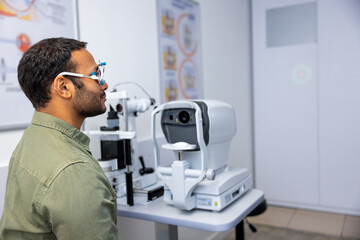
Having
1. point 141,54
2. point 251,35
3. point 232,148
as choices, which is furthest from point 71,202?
point 251,35

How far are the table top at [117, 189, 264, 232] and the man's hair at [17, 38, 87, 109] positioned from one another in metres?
0.67

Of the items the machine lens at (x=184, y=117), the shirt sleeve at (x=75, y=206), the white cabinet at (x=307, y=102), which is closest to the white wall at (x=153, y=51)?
the white cabinet at (x=307, y=102)

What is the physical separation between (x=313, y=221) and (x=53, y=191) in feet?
9.09

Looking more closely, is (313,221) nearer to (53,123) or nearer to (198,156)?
(198,156)

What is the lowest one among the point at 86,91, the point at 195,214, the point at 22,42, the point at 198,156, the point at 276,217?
the point at 276,217

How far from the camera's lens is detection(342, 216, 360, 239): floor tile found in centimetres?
275

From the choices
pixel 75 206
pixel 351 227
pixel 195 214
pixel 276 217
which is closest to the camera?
pixel 75 206

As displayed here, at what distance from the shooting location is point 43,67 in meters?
1.00

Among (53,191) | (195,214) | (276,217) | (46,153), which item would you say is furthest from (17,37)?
(276,217)

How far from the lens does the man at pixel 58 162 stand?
2.82ft

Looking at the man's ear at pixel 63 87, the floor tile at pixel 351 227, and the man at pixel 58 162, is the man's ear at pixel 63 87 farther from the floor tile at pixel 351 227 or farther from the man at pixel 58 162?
the floor tile at pixel 351 227

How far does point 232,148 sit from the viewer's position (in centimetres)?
322

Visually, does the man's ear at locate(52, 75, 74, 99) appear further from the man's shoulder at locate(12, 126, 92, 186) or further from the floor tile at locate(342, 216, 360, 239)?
the floor tile at locate(342, 216, 360, 239)

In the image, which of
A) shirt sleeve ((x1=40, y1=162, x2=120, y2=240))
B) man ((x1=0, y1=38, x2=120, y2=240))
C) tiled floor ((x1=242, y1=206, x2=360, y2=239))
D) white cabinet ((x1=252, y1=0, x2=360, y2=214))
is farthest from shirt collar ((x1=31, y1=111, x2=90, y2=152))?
white cabinet ((x1=252, y1=0, x2=360, y2=214))
